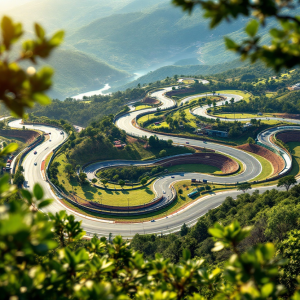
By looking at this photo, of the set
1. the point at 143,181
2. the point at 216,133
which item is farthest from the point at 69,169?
the point at 216,133

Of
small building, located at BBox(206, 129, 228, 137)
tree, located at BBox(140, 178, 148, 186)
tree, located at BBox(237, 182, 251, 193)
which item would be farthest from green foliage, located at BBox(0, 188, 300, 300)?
small building, located at BBox(206, 129, 228, 137)

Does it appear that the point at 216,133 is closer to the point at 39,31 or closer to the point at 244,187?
the point at 244,187

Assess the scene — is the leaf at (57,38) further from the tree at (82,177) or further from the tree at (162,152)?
the tree at (162,152)

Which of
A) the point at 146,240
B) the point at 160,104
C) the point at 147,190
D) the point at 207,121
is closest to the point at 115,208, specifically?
the point at 147,190

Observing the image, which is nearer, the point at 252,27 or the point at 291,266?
the point at 252,27

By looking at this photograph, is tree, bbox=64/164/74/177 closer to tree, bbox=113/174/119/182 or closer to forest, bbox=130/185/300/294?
tree, bbox=113/174/119/182
